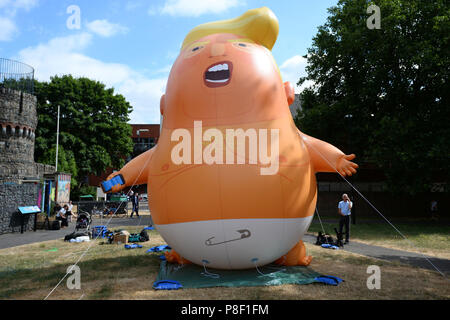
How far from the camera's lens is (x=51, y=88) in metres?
34.7

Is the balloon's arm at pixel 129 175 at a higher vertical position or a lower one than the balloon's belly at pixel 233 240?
higher

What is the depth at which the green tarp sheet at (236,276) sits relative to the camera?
21.2ft

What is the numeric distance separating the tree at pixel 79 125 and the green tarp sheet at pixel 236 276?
92.1 feet

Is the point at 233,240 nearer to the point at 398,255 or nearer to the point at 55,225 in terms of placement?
the point at 398,255

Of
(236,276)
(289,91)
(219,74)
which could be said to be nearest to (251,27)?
(219,74)

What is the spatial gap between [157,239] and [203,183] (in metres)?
7.51

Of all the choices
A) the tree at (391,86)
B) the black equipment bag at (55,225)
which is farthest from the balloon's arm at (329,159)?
the black equipment bag at (55,225)

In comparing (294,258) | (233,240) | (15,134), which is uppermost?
(15,134)

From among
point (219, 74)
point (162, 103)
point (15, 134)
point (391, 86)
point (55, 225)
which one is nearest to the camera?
point (219, 74)

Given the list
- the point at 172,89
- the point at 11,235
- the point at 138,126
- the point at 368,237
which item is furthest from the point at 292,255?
the point at 138,126

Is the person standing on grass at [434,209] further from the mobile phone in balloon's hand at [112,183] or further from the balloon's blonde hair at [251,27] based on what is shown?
the mobile phone in balloon's hand at [112,183]

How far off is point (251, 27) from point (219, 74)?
163 cm

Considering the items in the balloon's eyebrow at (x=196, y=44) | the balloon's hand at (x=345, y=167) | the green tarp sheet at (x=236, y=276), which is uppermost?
the balloon's eyebrow at (x=196, y=44)

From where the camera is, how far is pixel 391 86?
20.3 m
